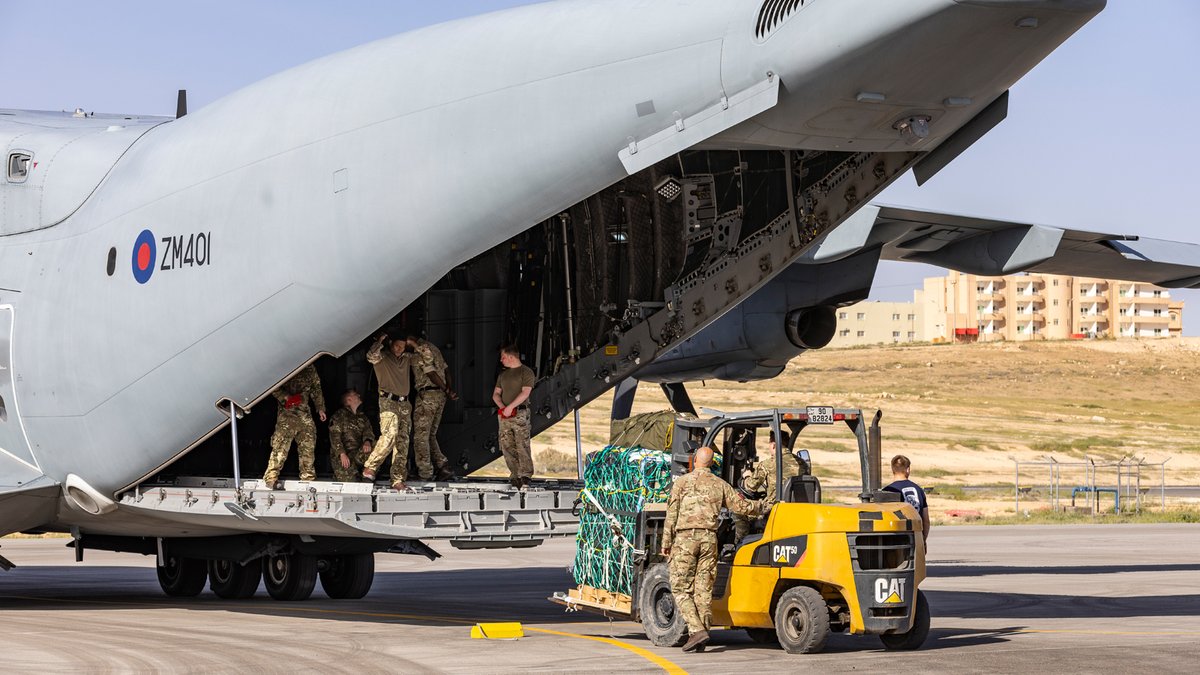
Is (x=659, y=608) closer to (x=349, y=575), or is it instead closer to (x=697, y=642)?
(x=697, y=642)

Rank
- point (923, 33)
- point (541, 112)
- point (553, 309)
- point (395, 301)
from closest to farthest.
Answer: point (923, 33) < point (541, 112) < point (395, 301) < point (553, 309)

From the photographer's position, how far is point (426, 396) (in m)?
Answer: 15.3

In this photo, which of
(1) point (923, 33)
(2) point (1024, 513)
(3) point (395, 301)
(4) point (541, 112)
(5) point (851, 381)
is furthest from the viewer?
(5) point (851, 381)

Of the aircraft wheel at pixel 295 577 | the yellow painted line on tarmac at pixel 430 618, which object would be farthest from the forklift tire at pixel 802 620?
the aircraft wheel at pixel 295 577

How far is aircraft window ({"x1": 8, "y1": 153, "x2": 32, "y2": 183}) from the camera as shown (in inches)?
651

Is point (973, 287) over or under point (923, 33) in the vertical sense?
over

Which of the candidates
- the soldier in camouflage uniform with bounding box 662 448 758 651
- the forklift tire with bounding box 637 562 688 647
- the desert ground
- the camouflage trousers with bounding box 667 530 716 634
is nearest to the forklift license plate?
the soldier in camouflage uniform with bounding box 662 448 758 651

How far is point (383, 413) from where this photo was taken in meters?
14.8

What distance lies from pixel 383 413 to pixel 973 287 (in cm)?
13612

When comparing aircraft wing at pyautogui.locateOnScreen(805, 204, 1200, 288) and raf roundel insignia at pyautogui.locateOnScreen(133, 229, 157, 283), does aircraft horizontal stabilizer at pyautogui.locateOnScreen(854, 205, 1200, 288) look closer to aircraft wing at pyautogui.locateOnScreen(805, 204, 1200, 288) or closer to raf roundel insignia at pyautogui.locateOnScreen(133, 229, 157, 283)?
aircraft wing at pyautogui.locateOnScreen(805, 204, 1200, 288)

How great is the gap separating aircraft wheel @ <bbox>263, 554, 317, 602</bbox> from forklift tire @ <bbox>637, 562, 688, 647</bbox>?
6.15 meters

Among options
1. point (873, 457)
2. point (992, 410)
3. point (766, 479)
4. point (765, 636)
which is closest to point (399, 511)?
point (766, 479)

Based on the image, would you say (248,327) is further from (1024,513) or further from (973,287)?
(973,287)

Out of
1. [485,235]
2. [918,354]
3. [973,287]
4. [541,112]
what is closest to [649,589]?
[485,235]
